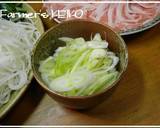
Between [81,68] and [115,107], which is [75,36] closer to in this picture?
[81,68]

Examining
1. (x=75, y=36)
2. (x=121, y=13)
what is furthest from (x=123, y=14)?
(x=75, y=36)

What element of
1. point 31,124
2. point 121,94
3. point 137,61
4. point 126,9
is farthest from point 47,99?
point 126,9

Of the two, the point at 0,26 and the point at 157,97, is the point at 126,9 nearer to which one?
the point at 157,97

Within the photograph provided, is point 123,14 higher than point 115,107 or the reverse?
higher

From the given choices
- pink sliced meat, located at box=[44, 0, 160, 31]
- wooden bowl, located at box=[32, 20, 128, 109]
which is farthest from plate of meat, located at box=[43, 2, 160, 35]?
wooden bowl, located at box=[32, 20, 128, 109]

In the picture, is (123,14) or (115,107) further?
(123,14)

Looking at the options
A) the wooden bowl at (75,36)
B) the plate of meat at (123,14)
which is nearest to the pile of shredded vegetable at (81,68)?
the wooden bowl at (75,36)
